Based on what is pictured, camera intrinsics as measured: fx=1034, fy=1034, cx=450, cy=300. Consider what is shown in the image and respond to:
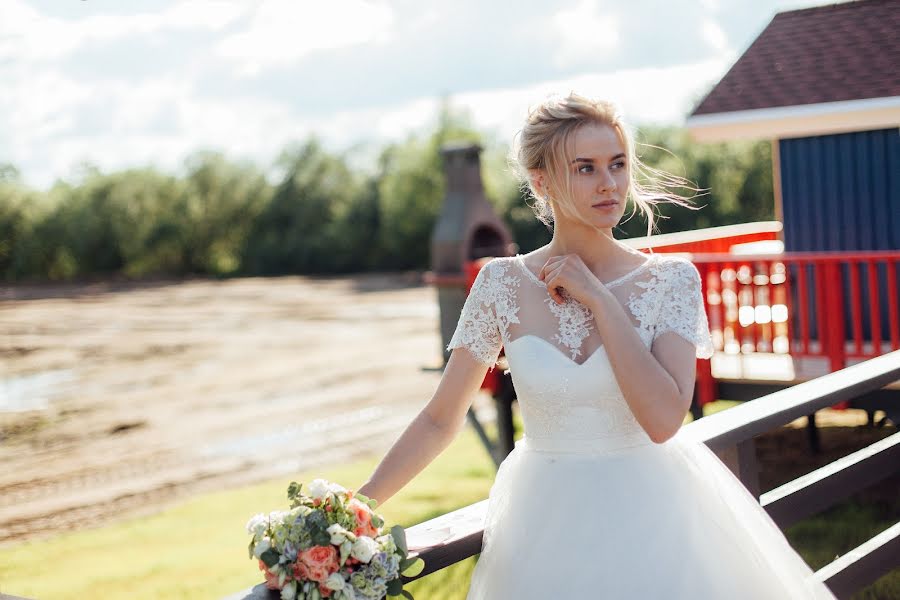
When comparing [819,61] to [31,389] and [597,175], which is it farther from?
[31,389]

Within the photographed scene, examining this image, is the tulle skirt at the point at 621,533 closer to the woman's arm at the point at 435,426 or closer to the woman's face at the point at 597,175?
the woman's arm at the point at 435,426

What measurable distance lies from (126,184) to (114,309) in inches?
674

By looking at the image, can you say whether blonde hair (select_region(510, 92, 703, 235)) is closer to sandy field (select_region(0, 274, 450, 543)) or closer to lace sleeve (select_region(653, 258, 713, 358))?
lace sleeve (select_region(653, 258, 713, 358))

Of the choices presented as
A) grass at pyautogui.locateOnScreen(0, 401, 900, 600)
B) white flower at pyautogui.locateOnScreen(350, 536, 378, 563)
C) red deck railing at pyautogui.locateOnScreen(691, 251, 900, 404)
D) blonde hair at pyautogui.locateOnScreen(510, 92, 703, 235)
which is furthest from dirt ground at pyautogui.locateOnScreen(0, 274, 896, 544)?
white flower at pyautogui.locateOnScreen(350, 536, 378, 563)

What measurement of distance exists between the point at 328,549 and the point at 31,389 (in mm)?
23806

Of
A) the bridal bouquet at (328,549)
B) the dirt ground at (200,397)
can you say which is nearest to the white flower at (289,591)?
the bridal bouquet at (328,549)

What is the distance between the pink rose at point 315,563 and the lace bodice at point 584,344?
53 centimetres

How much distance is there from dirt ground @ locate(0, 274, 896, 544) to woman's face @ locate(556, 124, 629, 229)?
8.94 m

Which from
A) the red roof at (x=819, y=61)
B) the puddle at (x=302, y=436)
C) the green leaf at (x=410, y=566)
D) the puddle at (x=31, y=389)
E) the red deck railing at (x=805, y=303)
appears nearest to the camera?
the green leaf at (x=410, y=566)

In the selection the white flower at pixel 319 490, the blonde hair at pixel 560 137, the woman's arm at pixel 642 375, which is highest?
the blonde hair at pixel 560 137

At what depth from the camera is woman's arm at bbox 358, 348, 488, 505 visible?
6.72 ft

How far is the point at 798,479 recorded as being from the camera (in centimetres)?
282

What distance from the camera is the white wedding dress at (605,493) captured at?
6.25ft

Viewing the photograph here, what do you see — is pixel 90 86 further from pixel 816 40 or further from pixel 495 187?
pixel 816 40
